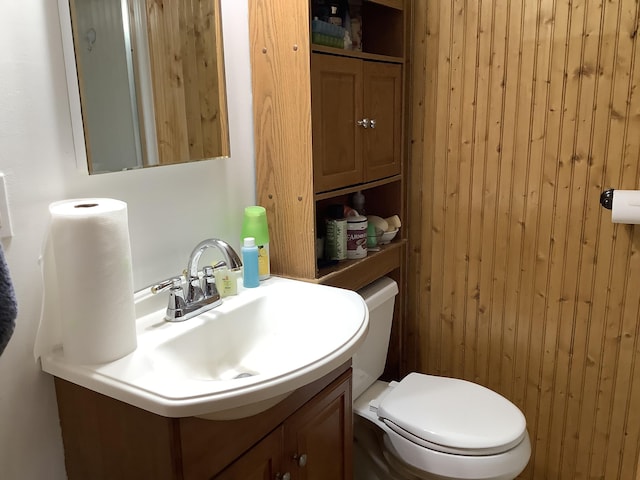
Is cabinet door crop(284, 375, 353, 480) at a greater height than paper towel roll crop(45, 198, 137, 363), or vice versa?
paper towel roll crop(45, 198, 137, 363)

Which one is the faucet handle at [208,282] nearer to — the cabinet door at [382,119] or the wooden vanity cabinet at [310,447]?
the wooden vanity cabinet at [310,447]

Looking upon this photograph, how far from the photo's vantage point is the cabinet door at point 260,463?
112 cm

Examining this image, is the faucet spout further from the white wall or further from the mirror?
the mirror

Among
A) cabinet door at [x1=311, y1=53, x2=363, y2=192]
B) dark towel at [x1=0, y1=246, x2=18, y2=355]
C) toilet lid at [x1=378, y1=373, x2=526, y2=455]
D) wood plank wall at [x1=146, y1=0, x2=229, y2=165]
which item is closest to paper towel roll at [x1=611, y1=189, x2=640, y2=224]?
toilet lid at [x1=378, y1=373, x2=526, y2=455]

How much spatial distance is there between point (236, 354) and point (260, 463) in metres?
0.29

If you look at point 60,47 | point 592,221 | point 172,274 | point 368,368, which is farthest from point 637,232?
point 60,47

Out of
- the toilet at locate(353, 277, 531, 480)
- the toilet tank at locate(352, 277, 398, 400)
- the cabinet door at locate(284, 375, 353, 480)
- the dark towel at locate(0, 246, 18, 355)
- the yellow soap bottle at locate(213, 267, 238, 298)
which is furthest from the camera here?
the toilet tank at locate(352, 277, 398, 400)

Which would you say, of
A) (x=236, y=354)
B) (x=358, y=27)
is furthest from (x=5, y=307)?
(x=358, y=27)

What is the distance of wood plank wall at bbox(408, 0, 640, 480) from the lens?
167 cm

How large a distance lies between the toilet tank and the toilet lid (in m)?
0.10

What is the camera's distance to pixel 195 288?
1348mm

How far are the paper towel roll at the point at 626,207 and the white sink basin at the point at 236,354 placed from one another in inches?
32.2

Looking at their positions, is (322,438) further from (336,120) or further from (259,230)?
(336,120)

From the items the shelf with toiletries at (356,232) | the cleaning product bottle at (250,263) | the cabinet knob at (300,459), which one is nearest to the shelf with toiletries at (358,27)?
the shelf with toiletries at (356,232)
